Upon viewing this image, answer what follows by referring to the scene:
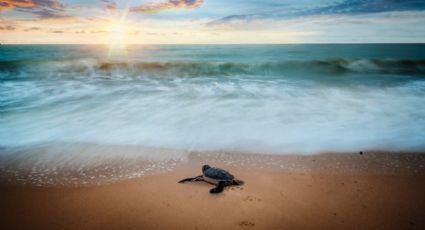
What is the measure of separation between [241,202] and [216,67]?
16216 millimetres

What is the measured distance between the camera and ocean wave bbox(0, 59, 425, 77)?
17.2m

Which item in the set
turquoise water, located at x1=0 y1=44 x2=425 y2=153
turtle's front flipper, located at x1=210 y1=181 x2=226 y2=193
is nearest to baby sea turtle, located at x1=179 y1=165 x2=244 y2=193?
turtle's front flipper, located at x1=210 y1=181 x2=226 y2=193

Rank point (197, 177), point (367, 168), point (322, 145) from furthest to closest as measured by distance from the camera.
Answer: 1. point (322, 145)
2. point (367, 168)
3. point (197, 177)

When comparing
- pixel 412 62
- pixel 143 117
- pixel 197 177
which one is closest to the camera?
pixel 197 177

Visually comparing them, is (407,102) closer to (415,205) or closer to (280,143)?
(280,143)

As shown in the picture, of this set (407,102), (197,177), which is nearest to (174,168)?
(197,177)

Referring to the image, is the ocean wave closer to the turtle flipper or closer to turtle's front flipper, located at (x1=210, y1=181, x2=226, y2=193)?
the turtle flipper

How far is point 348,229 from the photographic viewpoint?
2.72 m

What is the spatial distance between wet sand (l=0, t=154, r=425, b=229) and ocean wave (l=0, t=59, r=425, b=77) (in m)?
13.2

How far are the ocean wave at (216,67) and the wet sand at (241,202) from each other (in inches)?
520

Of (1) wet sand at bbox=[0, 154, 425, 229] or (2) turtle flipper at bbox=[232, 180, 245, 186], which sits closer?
(1) wet sand at bbox=[0, 154, 425, 229]

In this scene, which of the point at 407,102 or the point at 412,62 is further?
the point at 412,62

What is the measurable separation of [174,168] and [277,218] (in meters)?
1.82

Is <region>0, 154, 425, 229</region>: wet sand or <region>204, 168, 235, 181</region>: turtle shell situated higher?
<region>204, 168, 235, 181</region>: turtle shell
